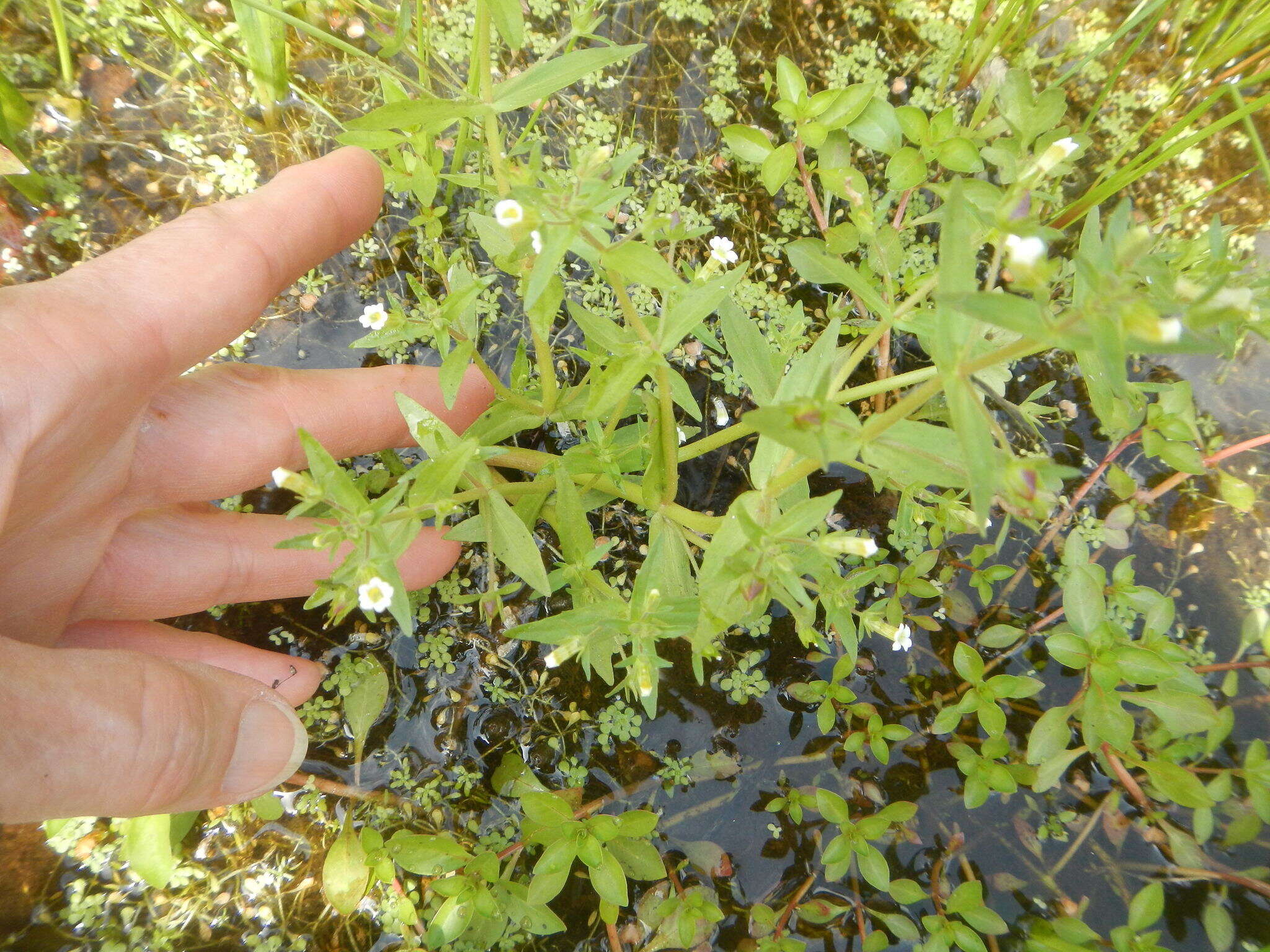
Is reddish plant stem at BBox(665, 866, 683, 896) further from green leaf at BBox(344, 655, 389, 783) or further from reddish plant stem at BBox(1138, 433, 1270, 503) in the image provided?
reddish plant stem at BBox(1138, 433, 1270, 503)

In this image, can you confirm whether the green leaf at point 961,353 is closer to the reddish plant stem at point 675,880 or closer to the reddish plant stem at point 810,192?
the reddish plant stem at point 810,192

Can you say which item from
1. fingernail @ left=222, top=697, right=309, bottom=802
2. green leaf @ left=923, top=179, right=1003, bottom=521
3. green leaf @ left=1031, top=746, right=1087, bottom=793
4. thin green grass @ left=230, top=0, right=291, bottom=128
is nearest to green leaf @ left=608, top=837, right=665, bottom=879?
fingernail @ left=222, top=697, right=309, bottom=802

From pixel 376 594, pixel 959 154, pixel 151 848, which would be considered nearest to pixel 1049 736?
pixel 959 154

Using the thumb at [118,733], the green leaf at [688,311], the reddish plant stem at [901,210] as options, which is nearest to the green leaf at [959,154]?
the reddish plant stem at [901,210]

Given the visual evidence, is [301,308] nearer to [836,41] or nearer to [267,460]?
[267,460]

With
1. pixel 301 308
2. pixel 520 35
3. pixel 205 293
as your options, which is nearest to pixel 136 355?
pixel 205 293

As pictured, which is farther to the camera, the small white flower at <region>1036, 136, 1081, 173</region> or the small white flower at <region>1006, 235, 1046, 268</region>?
the small white flower at <region>1036, 136, 1081, 173</region>
